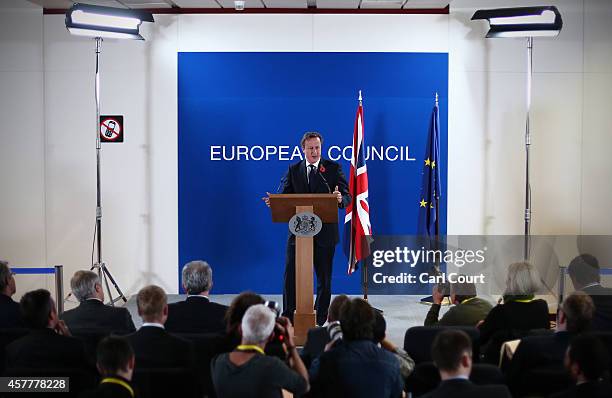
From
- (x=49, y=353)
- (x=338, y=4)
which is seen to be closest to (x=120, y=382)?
(x=49, y=353)

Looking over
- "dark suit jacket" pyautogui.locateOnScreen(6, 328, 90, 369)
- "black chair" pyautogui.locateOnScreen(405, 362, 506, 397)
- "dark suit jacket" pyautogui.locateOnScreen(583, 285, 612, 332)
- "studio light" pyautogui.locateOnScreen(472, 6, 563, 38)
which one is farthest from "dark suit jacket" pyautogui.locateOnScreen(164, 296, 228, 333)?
"studio light" pyautogui.locateOnScreen(472, 6, 563, 38)

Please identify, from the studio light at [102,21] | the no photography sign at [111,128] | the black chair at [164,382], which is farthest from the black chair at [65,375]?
the no photography sign at [111,128]

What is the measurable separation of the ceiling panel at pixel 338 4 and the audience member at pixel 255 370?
5.88 m

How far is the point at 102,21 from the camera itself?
7973 mm

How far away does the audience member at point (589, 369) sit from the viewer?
3.00 meters

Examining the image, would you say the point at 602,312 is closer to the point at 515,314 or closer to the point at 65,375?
the point at 515,314

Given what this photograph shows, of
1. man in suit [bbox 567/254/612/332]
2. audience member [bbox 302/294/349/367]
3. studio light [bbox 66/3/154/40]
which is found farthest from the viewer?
studio light [bbox 66/3/154/40]

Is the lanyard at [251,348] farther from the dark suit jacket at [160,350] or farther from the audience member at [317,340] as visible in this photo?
the audience member at [317,340]

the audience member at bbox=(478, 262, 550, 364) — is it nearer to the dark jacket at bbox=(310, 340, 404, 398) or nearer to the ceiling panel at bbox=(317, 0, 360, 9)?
the dark jacket at bbox=(310, 340, 404, 398)

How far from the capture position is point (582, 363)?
3043mm

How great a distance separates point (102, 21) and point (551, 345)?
5.94m

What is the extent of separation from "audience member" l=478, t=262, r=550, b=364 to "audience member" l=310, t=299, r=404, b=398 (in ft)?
3.45

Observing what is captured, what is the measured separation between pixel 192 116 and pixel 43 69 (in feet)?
5.99

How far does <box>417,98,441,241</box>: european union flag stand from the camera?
8586 millimetres
